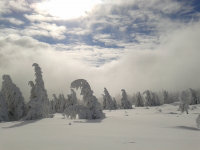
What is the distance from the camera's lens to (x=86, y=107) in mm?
16172

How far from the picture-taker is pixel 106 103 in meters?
47.7

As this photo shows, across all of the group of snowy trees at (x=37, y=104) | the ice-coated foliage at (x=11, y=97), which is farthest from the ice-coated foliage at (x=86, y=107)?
the ice-coated foliage at (x=11, y=97)

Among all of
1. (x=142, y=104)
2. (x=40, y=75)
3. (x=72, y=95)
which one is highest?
(x=40, y=75)

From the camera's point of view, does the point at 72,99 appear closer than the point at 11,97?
No

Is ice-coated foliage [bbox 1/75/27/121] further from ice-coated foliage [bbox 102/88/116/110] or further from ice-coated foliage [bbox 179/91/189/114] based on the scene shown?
ice-coated foliage [bbox 102/88/116/110]

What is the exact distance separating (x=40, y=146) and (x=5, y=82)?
19763mm

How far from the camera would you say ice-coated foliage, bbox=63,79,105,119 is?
51.0 feet

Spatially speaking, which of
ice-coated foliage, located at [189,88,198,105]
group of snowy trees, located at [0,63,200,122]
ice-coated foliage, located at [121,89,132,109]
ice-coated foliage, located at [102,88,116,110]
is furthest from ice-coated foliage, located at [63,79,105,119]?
ice-coated foliage, located at [189,88,198,105]

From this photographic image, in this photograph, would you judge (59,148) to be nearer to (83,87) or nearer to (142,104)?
(83,87)

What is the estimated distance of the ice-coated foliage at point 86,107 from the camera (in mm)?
15536

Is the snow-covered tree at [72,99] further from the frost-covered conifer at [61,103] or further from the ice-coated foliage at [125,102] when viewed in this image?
the ice-coated foliage at [125,102]

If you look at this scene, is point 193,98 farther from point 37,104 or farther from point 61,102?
point 37,104

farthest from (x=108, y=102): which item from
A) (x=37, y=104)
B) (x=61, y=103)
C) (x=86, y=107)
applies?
(x=37, y=104)

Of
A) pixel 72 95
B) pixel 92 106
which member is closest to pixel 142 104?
pixel 72 95
